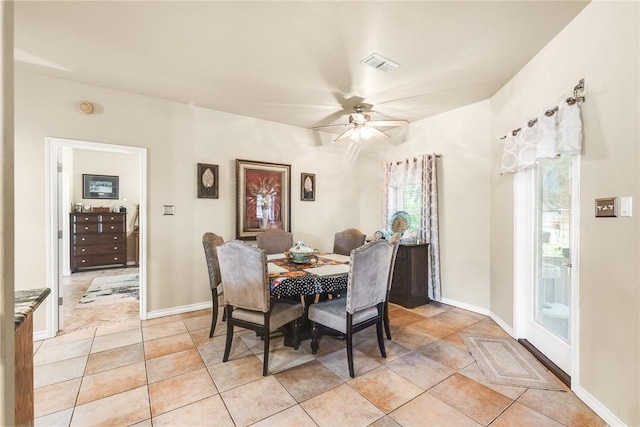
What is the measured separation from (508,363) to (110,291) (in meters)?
5.29

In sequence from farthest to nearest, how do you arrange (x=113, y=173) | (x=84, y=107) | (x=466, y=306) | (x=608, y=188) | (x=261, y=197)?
(x=113, y=173)
(x=261, y=197)
(x=466, y=306)
(x=84, y=107)
(x=608, y=188)

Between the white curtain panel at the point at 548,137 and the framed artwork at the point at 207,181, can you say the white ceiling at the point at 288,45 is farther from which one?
the framed artwork at the point at 207,181

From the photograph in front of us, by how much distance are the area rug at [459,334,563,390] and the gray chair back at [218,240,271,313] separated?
6.11 feet

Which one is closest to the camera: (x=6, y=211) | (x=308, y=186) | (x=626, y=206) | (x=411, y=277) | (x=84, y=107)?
(x=6, y=211)

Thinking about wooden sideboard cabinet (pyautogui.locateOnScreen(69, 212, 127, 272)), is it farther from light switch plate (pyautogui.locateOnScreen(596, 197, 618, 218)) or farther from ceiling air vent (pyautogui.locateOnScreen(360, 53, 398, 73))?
light switch plate (pyautogui.locateOnScreen(596, 197, 618, 218))

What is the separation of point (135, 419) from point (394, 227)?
3.57 m

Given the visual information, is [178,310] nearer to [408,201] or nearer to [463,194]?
[408,201]

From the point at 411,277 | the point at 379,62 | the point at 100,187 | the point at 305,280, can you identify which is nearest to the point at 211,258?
the point at 305,280

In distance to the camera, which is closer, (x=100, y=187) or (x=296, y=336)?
(x=296, y=336)

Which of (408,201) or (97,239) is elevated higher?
(408,201)

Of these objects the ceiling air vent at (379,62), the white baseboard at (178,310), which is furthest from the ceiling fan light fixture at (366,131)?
the white baseboard at (178,310)

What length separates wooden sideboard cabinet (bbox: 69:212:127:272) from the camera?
18.7 feet

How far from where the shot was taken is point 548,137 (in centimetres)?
215

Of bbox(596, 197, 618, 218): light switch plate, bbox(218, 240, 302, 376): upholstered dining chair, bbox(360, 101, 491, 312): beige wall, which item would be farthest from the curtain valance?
bbox(218, 240, 302, 376): upholstered dining chair
